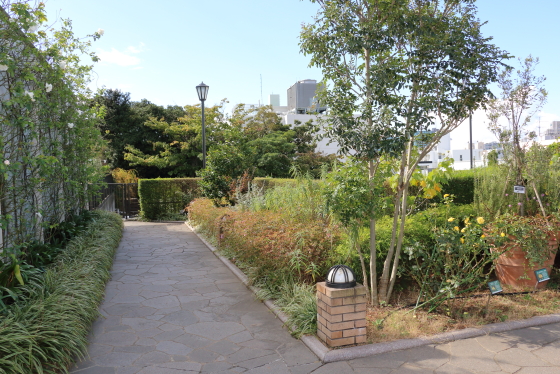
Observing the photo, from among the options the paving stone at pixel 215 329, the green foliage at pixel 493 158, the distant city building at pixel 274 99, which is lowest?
the paving stone at pixel 215 329

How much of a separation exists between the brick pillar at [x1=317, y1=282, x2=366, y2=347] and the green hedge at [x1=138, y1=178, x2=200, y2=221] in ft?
36.0

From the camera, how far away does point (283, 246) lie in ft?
16.7

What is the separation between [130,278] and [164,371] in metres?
3.25

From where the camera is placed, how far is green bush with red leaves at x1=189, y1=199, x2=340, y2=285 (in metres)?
4.91

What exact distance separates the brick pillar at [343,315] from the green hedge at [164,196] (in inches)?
433

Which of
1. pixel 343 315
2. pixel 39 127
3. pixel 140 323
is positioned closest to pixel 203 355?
pixel 140 323

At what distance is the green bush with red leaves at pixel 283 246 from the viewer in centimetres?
491

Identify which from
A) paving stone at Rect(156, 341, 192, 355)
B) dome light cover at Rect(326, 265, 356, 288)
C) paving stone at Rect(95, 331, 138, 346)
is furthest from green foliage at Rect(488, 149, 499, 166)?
paving stone at Rect(95, 331, 138, 346)

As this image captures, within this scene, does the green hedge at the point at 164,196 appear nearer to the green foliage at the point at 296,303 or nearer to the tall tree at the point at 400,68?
the green foliage at the point at 296,303

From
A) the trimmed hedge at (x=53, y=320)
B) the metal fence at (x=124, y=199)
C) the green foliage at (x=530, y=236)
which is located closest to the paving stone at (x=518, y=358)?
the green foliage at (x=530, y=236)

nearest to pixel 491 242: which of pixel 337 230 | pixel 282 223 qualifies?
pixel 337 230

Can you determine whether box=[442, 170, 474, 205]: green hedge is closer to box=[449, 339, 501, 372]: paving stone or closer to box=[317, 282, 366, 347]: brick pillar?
box=[449, 339, 501, 372]: paving stone

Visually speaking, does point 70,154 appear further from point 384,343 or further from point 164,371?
point 384,343

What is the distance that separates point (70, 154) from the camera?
7.59 metres
